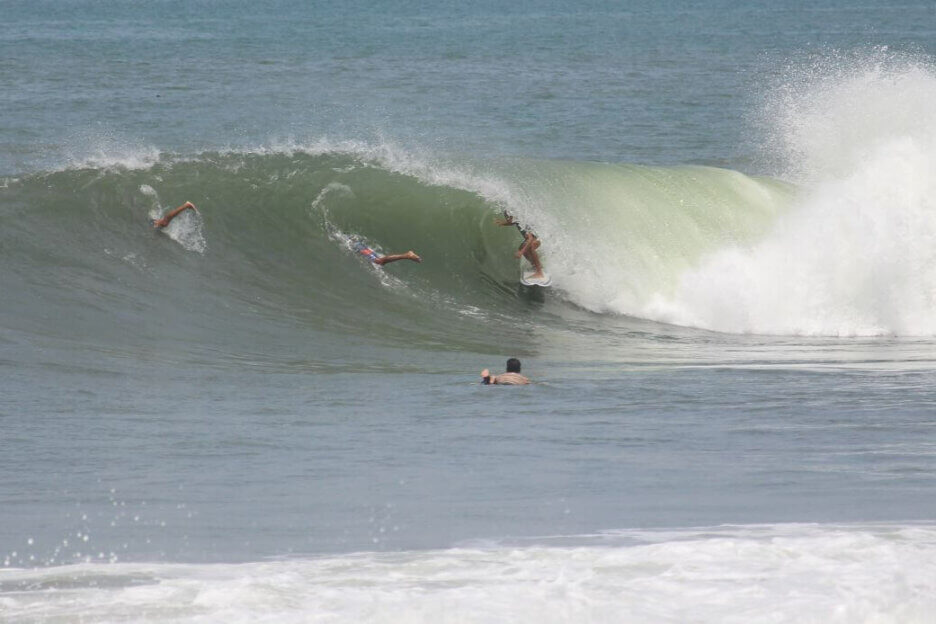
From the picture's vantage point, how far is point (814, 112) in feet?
79.7

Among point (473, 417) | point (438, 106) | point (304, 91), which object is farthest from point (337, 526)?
point (304, 91)

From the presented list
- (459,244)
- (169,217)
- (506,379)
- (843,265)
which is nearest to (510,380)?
(506,379)

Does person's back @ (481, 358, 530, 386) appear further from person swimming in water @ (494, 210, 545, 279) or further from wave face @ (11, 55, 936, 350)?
person swimming in water @ (494, 210, 545, 279)

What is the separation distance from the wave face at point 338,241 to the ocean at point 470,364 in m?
0.06

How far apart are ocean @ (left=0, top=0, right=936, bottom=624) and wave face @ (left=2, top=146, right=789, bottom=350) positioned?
0.06 meters

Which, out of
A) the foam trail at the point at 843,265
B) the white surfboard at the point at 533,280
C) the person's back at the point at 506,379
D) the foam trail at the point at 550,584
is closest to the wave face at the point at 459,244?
the foam trail at the point at 843,265

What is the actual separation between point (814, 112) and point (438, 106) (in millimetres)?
14157

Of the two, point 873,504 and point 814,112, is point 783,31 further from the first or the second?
point 873,504

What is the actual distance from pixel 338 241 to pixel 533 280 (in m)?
2.78

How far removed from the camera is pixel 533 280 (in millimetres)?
16984

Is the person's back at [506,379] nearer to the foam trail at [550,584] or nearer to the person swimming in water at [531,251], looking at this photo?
the foam trail at [550,584]

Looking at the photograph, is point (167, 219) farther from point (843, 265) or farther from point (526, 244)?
point (843, 265)

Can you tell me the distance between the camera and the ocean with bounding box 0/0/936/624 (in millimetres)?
6453

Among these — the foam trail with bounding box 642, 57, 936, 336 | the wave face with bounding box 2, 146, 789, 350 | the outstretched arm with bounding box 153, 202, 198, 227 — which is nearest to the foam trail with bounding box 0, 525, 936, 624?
the wave face with bounding box 2, 146, 789, 350
